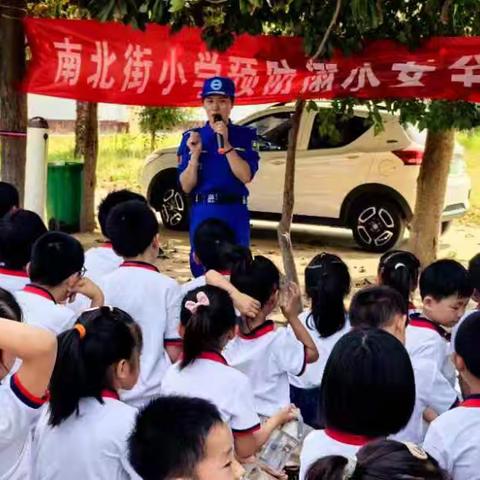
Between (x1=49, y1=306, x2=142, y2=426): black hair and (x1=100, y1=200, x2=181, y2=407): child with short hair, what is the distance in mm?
782

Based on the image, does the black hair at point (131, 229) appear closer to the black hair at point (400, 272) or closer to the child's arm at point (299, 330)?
the child's arm at point (299, 330)

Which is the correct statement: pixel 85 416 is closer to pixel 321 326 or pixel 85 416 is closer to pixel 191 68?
pixel 321 326

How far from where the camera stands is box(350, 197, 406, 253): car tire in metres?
9.19

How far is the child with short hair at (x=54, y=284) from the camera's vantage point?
2.86 metres

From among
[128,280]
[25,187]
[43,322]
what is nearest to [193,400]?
[43,322]

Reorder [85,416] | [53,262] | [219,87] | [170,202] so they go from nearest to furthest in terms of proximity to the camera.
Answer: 1. [85,416]
2. [53,262]
3. [219,87]
4. [170,202]

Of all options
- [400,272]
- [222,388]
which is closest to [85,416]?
[222,388]

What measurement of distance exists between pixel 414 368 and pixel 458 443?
70 cm

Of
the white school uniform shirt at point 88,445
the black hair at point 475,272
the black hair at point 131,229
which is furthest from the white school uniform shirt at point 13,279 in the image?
the black hair at point 475,272

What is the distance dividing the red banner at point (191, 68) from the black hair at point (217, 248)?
188 centimetres

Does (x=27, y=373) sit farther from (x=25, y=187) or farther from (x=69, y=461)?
(x=25, y=187)

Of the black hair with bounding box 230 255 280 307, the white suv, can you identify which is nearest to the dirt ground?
the white suv

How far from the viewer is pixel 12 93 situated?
5383 millimetres

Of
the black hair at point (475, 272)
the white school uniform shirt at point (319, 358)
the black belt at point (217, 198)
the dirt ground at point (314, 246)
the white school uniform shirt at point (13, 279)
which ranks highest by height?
the black belt at point (217, 198)
